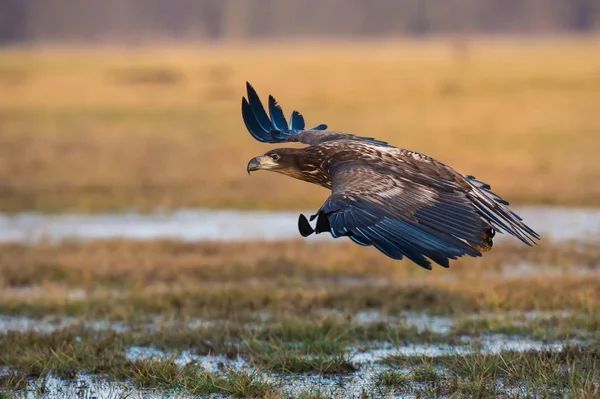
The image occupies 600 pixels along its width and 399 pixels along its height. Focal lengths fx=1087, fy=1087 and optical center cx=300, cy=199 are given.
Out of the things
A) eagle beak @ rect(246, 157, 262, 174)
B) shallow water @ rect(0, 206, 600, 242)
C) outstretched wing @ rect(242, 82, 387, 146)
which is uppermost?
outstretched wing @ rect(242, 82, 387, 146)

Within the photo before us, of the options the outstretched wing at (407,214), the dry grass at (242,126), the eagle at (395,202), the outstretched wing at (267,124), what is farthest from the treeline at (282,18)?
the outstretched wing at (407,214)

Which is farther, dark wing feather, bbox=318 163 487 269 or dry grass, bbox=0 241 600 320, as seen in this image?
dry grass, bbox=0 241 600 320

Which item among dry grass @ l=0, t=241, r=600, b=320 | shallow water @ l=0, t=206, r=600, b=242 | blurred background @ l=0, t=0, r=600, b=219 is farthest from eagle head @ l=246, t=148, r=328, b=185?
blurred background @ l=0, t=0, r=600, b=219

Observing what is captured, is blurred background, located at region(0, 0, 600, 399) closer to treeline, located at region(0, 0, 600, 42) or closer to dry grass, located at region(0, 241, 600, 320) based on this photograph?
dry grass, located at region(0, 241, 600, 320)

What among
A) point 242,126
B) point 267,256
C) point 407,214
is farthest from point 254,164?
point 242,126

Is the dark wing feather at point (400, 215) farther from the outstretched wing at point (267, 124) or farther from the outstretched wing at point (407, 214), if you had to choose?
the outstretched wing at point (267, 124)

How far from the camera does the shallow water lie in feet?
49.7

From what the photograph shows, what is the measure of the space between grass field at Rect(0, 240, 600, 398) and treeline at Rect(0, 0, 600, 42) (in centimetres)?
10389

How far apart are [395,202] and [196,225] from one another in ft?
32.6

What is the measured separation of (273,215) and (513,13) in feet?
380

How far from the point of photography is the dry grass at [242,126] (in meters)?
20.5

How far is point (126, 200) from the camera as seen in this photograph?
62.8ft

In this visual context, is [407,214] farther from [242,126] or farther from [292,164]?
[242,126]

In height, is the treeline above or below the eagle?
above
